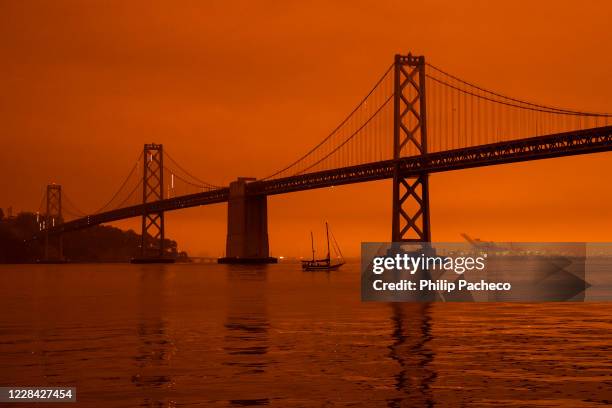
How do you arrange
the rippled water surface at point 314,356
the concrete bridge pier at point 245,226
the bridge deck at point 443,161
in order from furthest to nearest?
the concrete bridge pier at point 245,226 → the bridge deck at point 443,161 → the rippled water surface at point 314,356

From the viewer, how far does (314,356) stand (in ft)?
74.0

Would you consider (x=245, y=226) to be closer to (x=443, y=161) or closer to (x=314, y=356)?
(x=443, y=161)

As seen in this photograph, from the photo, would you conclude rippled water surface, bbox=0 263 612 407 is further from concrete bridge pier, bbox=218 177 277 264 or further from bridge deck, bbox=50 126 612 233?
concrete bridge pier, bbox=218 177 277 264

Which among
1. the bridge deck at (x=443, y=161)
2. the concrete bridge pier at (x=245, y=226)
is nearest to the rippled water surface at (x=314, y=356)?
the bridge deck at (x=443, y=161)

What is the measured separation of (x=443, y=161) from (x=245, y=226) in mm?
36689

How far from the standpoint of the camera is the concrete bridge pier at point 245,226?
4486 inches

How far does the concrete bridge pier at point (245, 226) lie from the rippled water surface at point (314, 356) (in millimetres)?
73608

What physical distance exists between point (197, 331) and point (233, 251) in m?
92.9

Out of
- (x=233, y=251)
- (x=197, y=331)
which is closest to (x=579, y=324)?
(x=197, y=331)

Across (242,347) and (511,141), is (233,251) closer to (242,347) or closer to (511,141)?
(511,141)

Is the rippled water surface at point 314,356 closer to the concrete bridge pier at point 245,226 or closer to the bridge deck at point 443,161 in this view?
the bridge deck at point 443,161

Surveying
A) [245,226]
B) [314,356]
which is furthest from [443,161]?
[314,356]

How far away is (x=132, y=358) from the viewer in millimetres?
22172

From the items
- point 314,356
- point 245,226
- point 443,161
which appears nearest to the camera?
point 314,356
